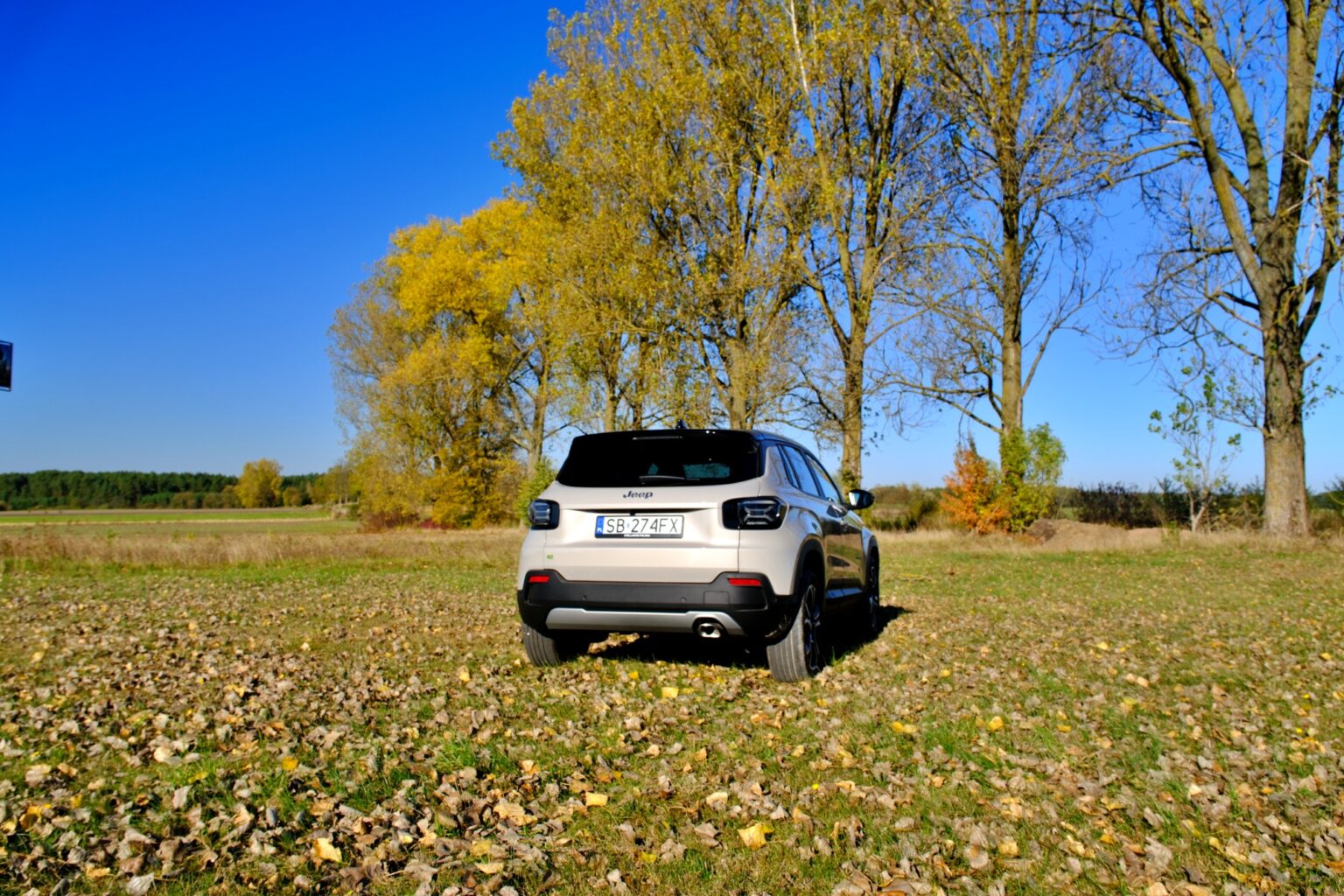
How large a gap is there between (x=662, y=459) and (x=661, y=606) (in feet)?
3.73

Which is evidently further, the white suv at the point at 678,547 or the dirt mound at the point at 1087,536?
the dirt mound at the point at 1087,536

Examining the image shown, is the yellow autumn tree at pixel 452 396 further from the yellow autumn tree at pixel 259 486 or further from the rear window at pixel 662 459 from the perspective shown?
the yellow autumn tree at pixel 259 486

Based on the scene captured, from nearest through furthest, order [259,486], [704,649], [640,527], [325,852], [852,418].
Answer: [325,852], [640,527], [704,649], [852,418], [259,486]

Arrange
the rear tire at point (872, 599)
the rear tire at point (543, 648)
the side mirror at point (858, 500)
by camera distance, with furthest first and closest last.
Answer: the rear tire at point (872, 599), the side mirror at point (858, 500), the rear tire at point (543, 648)

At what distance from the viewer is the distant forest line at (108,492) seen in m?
93.2

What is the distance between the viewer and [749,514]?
20.6 ft

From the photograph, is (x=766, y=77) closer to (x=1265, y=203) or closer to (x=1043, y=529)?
(x=1265, y=203)

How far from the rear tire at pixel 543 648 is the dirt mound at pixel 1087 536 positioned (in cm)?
1723

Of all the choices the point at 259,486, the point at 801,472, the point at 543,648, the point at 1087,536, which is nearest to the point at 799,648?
the point at 801,472

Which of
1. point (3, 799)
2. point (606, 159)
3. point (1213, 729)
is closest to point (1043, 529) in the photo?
point (606, 159)

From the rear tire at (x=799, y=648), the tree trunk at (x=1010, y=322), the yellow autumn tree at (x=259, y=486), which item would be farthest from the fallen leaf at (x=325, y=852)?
the yellow autumn tree at (x=259, y=486)

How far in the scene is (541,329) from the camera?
34656mm

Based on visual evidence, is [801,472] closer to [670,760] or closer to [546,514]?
[546,514]

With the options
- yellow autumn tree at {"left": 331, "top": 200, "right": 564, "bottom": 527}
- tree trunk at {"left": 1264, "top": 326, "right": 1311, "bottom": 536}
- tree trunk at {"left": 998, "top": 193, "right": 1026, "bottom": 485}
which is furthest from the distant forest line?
tree trunk at {"left": 1264, "top": 326, "right": 1311, "bottom": 536}
